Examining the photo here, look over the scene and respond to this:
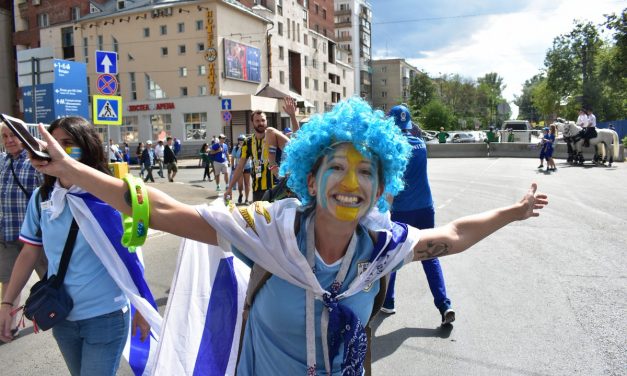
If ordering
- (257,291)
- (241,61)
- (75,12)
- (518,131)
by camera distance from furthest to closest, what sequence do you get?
(75,12) < (241,61) < (518,131) < (257,291)

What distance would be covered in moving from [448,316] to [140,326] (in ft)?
9.37

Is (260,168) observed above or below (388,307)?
above

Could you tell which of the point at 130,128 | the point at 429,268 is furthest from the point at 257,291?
the point at 130,128

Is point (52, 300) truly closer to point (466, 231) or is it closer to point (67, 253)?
point (67, 253)

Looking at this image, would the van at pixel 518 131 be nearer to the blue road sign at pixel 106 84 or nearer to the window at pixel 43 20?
the blue road sign at pixel 106 84

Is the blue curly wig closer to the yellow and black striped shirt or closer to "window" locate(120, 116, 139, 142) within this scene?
the yellow and black striped shirt

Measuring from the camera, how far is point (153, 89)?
44781 millimetres

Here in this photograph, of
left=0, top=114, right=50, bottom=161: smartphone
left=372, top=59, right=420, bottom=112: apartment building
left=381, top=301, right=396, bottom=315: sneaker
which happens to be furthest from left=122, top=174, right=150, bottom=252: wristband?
left=372, top=59, right=420, bottom=112: apartment building

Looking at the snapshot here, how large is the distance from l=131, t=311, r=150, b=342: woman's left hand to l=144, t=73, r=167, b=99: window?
4381cm

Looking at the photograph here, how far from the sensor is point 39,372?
4109 millimetres

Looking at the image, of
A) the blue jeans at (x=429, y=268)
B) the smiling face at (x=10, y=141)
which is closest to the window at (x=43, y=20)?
the smiling face at (x=10, y=141)

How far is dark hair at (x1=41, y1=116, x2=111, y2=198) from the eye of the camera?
2.72m

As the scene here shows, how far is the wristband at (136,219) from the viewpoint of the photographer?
178 centimetres

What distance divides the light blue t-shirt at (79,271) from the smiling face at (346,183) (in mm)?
1397
